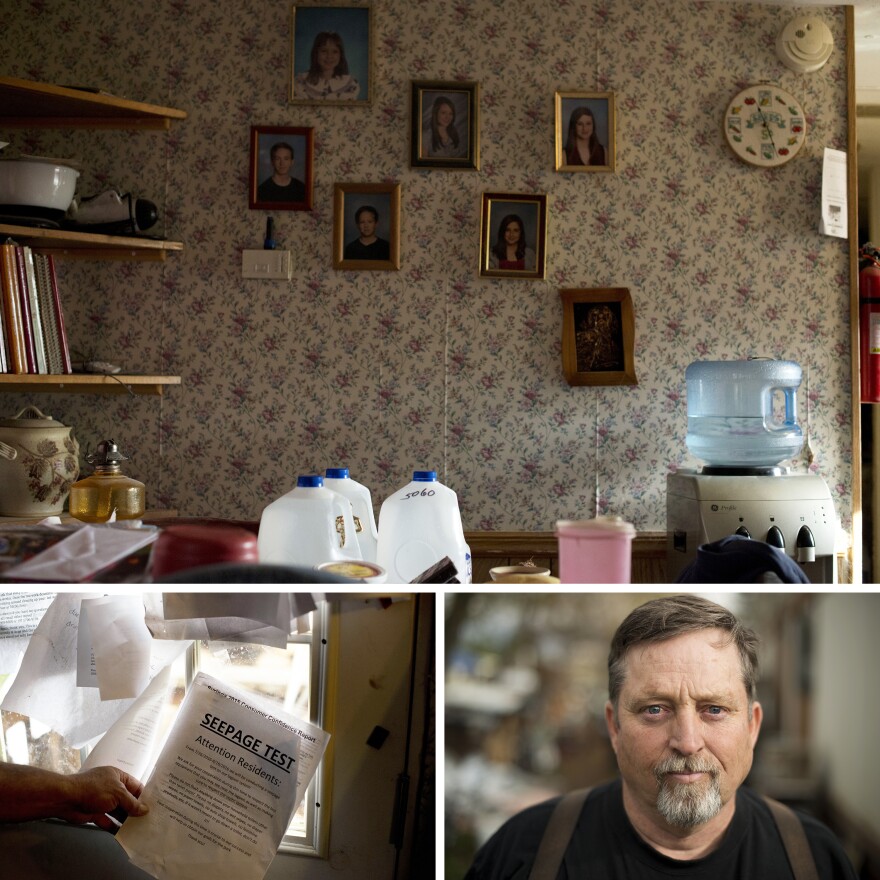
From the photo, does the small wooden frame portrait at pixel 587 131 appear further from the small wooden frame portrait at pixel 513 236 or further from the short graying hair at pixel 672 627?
the short graying hair at pixel 672 627

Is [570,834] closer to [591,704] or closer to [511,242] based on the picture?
[591,704]

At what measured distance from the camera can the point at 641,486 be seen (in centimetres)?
317

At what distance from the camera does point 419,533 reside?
1247 mm

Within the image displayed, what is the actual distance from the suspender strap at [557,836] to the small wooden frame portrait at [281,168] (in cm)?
267

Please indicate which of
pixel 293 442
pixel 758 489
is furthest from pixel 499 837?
pixel 293 442

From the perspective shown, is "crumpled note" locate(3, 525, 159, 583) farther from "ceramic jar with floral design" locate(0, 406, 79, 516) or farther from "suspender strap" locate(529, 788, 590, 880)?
"ceramic jar with floral design" locate(0, 406, 79, 516)

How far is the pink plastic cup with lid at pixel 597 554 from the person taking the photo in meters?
0.83

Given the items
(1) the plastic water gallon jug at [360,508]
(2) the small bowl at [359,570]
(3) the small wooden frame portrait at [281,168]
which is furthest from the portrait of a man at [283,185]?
(2) the small bowl at [359,570]

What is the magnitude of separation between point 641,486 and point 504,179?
44.5 inches

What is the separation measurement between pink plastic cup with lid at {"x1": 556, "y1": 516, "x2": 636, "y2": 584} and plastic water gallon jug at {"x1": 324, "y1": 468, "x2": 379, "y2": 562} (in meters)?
0.66

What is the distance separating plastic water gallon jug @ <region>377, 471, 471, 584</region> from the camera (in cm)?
124

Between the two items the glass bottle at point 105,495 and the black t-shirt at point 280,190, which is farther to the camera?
the black t-shirt at point 280,190

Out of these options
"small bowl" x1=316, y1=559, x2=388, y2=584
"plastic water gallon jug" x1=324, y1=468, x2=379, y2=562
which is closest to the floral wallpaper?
"plastic water gallon jug" x1=324, y1=468, x2=379, y2=562

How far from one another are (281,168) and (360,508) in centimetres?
193
